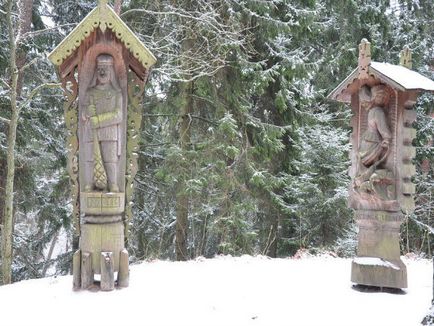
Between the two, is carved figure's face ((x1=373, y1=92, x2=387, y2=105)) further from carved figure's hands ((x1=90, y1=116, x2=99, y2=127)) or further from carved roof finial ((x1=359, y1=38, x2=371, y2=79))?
carved figure's hands ((x1=90, y1=116, x2=99, y2=127))

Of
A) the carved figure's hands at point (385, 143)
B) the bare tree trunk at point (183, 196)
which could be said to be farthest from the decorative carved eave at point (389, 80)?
the bare tree trunk at point (183, 196)

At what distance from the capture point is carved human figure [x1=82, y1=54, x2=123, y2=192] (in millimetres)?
6195

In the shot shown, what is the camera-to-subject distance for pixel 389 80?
6055mm

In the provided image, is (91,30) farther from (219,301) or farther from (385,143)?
(385,143)

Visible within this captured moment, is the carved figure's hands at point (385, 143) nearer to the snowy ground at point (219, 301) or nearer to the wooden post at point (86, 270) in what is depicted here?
the snowy ground at point (219, 301)

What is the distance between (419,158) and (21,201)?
1067cm

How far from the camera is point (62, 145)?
12188 millimetres

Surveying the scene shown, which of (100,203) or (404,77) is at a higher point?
(404,77)

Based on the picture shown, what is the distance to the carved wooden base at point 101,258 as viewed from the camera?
6020mm

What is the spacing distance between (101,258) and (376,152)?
380 cm

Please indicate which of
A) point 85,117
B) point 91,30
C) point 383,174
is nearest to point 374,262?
point 383,174

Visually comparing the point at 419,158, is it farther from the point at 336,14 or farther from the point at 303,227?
the point at 336,14

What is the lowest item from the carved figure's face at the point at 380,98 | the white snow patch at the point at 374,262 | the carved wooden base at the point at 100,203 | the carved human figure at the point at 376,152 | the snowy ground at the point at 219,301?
the snowy ground at the point at 219,301

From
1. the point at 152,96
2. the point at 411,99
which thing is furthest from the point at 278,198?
the point at 411,99
